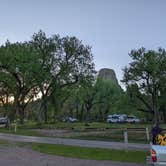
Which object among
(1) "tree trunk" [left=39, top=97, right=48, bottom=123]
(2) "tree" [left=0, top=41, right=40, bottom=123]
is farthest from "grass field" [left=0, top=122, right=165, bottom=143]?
(1) "tree trunk" [left=39, top=97, right=48, bottom=123]

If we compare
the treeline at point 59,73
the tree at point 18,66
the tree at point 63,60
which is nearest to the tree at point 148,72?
the treeline at point 59,73

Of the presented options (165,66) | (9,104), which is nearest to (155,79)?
(165,66)

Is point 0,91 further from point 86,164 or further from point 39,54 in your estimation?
point 86,164

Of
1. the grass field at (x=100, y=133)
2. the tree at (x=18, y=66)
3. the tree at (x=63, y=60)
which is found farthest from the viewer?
the tree at (x=63, y=60)

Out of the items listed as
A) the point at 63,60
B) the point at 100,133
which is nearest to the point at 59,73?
the point at 63,60

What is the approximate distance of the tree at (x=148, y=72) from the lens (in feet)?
195

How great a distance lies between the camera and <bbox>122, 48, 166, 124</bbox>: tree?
59.6 meters

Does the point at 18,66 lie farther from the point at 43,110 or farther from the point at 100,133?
the point at 100,133

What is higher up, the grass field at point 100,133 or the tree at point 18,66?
the tree at point 18,66

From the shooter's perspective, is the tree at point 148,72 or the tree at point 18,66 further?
the tree at point 148,72

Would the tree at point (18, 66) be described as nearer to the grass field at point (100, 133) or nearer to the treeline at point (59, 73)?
the treeline at point (59, 73)

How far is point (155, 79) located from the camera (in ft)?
198

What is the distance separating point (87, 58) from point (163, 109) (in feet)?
80.1

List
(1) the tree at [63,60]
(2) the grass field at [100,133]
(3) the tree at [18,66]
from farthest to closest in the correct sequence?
(1) the tree at [63,60] < (3) the tree at [18,66] < (2) the grass field at [100,133]
